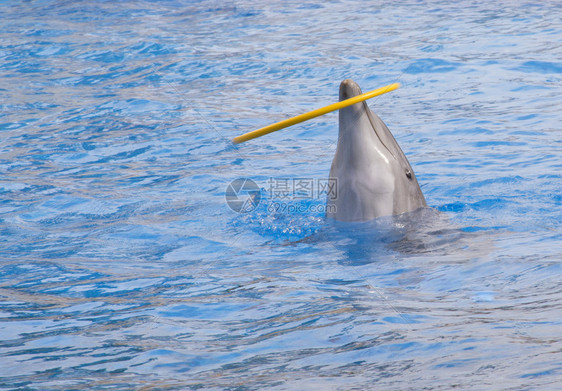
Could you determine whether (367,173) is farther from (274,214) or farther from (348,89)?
(274,214)

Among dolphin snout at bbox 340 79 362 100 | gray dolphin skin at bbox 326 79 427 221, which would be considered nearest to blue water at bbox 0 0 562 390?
gray dolphin skin at bbox 326 79 427 221

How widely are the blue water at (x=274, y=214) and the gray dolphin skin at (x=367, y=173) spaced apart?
5.2 inches

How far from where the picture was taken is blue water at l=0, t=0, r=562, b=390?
317 centimetres

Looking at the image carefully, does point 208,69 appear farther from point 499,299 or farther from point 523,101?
point 499,299

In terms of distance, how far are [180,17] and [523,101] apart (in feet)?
29.4

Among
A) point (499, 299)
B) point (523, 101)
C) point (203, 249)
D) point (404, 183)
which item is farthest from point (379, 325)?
point (523, 101)

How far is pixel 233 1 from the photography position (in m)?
16.8

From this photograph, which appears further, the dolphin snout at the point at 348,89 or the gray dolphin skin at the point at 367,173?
the gray dolphin skin at the point at 367,173

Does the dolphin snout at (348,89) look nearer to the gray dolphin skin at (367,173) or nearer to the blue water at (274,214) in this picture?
the gray dolphin skin at (367,173)

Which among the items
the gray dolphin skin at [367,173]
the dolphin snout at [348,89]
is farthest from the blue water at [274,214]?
the dolphin snout at [348,89]

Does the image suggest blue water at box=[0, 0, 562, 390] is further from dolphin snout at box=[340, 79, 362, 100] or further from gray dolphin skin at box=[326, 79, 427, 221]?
dolphin snout at box=[340, 79, 362, 100]

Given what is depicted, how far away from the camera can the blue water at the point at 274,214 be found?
317 cm

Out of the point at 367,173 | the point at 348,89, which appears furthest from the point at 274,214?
the point at 348,89

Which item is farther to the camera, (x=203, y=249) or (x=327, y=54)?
(x=327, y=54)
